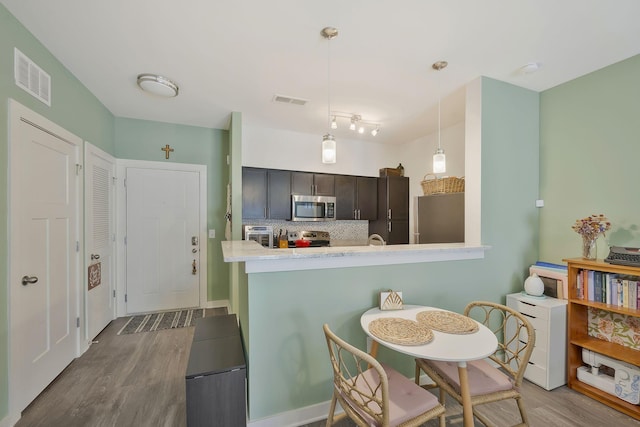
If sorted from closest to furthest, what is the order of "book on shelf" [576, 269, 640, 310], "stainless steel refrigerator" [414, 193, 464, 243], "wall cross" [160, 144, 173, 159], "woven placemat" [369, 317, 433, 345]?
"woven placemat" [369, 317, 433, 345] < "book on shelf" [576, 269, 640, 310] < "stainless steel refrigerator" [414, 193, 464, 243] < "wall cross" [160, 144, 173, 159]

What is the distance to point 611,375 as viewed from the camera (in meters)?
2.13

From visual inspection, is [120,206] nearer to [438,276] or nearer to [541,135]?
[438,276]

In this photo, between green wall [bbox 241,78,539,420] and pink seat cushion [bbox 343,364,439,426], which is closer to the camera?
pink seat cushion [bbox 343,364,439,426]

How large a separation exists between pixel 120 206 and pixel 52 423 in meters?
2.51

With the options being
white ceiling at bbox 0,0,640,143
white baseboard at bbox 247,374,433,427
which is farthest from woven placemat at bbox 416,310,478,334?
white ceiling at bbox 0,0,640,143

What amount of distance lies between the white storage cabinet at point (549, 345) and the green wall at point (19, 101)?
12.5 feet

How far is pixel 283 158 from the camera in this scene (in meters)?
4.30

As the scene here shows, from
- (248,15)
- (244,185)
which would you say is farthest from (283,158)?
(248,15)

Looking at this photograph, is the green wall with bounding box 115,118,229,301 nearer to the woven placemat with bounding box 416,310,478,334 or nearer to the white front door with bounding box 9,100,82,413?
the white front door with bounding box 9,100,82,413

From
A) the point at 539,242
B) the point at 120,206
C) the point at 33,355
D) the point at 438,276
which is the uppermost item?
the point at 120,206

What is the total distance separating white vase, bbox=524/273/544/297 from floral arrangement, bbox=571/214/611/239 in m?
0.51

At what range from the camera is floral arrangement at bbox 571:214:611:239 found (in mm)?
2162

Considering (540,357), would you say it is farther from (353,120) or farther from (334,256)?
(353,120)

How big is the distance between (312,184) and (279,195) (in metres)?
0.56
